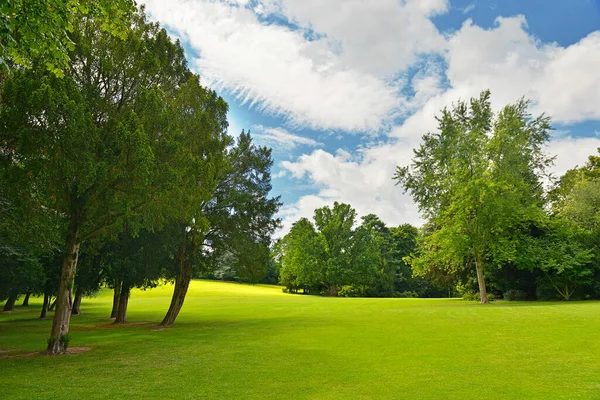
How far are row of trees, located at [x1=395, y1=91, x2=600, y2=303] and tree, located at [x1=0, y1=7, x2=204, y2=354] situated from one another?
26566 millimetres

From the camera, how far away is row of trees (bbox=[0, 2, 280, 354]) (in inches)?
490

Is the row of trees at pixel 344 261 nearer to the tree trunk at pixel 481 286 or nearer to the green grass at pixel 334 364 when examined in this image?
the tree trunk at pixel 481 286

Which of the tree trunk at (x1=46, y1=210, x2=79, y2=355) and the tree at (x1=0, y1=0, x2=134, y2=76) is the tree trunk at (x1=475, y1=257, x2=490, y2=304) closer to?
the tree trunk at (x1=46, y1=210, x2=79, y2=355)

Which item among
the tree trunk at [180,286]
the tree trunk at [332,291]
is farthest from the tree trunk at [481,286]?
the tree trunk at [332,291]

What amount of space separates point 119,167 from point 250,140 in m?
14.0

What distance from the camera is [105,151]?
45.0 ft

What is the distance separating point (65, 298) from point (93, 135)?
241 inches

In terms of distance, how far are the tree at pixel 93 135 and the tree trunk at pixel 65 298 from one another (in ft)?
0.11

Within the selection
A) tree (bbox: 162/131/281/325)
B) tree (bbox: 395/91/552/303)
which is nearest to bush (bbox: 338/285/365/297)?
tree (bbox: 395/91/552/303)

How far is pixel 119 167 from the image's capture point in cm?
1376

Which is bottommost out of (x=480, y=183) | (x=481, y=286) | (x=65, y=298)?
(x=65, y=298)

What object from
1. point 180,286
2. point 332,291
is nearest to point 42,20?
point 180,286

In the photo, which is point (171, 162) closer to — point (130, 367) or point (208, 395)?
point (130, 367)

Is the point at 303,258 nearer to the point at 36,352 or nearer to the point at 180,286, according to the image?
the point at 180,286
